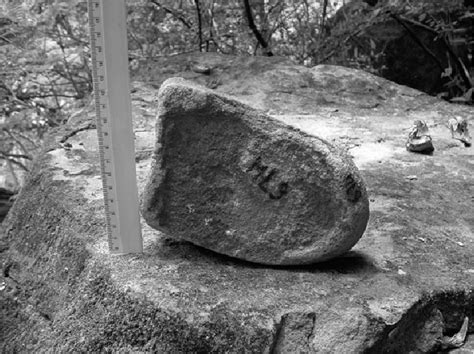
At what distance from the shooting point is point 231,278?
4.50ft

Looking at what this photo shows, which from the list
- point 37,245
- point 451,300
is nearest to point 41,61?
point 37,245

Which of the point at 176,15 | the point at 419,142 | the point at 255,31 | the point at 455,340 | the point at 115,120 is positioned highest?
the point at 115,120

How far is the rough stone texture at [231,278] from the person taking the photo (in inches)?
49.4

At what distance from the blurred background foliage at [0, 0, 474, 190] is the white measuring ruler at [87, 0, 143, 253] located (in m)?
2.23

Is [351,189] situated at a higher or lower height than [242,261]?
higher

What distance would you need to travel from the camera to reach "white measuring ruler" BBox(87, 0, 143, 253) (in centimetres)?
125

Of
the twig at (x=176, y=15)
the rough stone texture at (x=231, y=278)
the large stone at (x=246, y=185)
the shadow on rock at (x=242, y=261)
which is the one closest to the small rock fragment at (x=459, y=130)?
the rough stone texture at (x=231, y=278)

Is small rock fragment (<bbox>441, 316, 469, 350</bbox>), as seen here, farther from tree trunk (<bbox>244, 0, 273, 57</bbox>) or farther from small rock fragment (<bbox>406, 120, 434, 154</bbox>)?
tree trunk (<bbox>244, 0, 273, 57</bbox>)

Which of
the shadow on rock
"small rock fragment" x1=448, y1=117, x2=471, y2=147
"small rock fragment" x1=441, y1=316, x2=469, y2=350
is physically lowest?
"small rock fragment" x1=441, y1=316, x2=469, y2=350

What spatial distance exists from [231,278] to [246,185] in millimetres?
230

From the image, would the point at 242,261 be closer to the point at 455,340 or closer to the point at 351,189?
the point at 351,189

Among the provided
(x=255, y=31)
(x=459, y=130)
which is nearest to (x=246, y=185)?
(x=459, y=130)

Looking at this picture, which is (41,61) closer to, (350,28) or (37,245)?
(37,245)

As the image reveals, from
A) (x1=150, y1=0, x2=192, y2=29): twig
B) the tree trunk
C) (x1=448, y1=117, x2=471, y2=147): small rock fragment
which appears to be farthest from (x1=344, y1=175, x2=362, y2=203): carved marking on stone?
(x1=150, y1=0, x2=192, y2=29): twig
